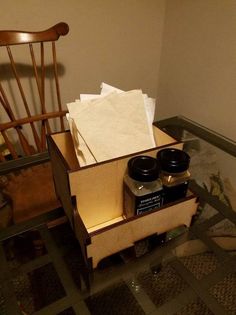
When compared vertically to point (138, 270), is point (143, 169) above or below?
above

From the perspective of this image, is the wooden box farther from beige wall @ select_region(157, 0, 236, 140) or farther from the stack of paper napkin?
beige wall @ select_region(157, 0, 236, 140)

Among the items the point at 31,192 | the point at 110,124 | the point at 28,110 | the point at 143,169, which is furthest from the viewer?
the point at 28,110

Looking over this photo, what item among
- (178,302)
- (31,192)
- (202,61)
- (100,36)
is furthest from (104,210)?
(100,36)

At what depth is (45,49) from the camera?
1100mm

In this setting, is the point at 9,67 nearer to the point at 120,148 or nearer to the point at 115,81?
the point at 115,81

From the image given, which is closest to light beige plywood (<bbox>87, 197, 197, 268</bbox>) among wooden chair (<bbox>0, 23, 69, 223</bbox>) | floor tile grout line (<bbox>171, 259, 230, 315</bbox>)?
floor tile grout line (<bbox>171, 259, 230, 315</bbox>)

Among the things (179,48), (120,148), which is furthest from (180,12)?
(120,148)

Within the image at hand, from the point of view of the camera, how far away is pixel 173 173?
1.52 feet

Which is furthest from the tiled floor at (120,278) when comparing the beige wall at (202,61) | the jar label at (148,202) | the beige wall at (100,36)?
the beige wall at (100,36)

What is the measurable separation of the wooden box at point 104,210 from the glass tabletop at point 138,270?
0.04 m

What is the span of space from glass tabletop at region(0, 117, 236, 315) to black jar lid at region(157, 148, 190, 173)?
152 mm

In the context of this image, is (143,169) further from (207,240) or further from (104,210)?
(207,240)

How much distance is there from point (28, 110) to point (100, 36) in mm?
495

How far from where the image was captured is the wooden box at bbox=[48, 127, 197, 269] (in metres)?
0.43
